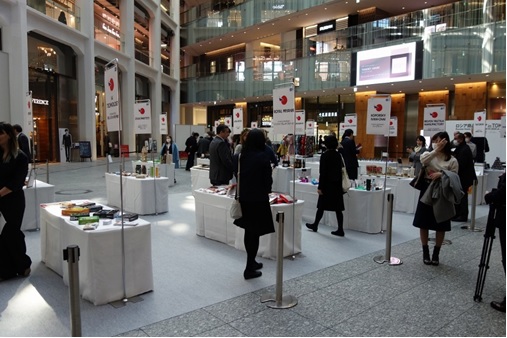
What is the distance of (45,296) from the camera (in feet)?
12.8

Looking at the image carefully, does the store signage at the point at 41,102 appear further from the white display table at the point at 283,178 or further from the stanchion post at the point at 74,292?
the stanchion post at the point at 74,292

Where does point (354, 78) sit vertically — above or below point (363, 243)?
above

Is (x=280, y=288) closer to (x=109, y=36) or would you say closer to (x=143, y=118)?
(x=143, y=118)

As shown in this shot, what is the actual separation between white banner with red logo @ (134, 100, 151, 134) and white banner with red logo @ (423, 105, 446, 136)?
5765 mm

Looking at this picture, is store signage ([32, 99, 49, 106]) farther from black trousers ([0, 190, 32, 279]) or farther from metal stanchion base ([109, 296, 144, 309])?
metal stanchion base ([109, 296, 144, 309])

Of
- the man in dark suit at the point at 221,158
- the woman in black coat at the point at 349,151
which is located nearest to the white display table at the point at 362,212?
the man in dark suit at the point at 221,158

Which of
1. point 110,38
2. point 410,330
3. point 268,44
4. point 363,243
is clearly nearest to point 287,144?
point 363,243

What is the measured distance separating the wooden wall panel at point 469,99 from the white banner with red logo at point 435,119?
454 inches

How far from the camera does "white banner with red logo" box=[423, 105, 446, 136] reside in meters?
8.00

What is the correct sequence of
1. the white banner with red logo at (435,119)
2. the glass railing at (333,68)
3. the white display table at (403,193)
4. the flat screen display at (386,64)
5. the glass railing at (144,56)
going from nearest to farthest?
the white banner with red logo at (435,119)
the white display table at (403,193)
the glass railing at (333,68)
the flat screen display at (386,64)
the glass railing at (144,56)

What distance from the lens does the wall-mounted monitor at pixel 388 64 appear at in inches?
687

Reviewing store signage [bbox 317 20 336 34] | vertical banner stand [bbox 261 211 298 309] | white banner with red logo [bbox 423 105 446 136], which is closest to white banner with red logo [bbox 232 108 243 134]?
white banner with red logo [bbox 423 105 446 136]

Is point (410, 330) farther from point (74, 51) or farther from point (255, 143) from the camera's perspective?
point (74, 51)

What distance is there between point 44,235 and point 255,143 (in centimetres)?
284
